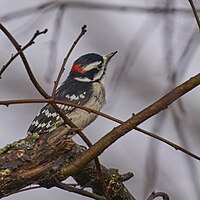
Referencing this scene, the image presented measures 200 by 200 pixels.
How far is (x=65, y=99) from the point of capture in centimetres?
260

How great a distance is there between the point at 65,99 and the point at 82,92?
0.26 ft

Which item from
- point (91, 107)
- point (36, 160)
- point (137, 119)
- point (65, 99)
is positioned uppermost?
point (65, 99)

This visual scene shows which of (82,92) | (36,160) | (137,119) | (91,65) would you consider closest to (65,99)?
(82,92)

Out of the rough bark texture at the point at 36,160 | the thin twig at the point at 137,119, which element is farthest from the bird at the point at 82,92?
the thin twig at the point at 137,119

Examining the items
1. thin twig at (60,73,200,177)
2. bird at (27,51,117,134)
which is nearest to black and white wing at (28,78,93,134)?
bird at (27,51,117,134)

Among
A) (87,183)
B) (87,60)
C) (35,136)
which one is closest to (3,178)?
(35,136)

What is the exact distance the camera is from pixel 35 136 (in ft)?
4.56

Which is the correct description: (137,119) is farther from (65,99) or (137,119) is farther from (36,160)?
(65,99)

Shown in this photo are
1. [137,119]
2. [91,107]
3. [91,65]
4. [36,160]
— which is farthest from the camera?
[91,65]

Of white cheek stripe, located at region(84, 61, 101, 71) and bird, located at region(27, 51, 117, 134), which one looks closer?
bird, located at region(27, 51, 117, 134)

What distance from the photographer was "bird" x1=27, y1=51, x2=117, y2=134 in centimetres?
244

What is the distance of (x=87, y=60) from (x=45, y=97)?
156 centimetres

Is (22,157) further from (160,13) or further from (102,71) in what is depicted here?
(102,71)

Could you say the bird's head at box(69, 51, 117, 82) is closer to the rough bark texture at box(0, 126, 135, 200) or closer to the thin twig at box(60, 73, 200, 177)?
the rough bark texture at box(0, 126, 135, 200)
